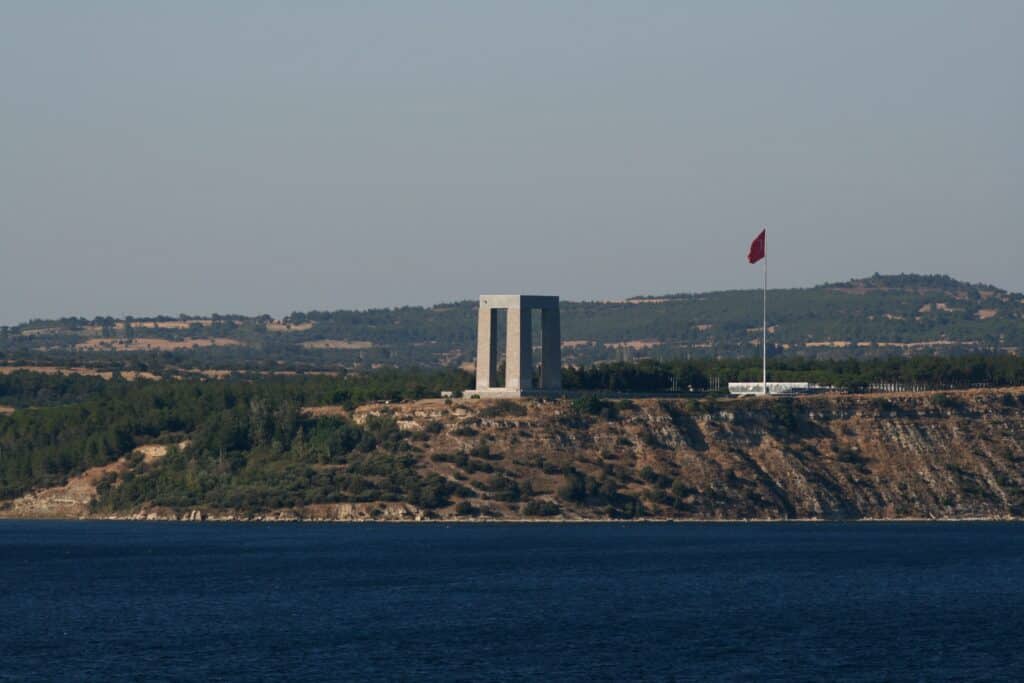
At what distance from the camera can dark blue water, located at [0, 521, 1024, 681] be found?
7962cm

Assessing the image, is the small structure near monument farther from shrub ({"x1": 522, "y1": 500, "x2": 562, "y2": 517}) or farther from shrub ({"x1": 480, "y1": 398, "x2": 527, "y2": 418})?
shrub ({"x1": 522, "y1": 500, "x2": 562, "y2": 517})

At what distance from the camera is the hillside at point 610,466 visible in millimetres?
157375

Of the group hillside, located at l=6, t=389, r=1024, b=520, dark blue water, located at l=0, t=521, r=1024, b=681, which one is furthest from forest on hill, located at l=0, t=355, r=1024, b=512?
dark blue water, located at l=0, t=521, r=1024, b=681

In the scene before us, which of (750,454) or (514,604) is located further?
(750,454)

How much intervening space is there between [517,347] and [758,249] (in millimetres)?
23571

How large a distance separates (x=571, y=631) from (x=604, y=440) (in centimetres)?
7453

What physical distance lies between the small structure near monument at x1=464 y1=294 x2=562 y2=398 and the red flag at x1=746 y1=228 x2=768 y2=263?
19710 mm

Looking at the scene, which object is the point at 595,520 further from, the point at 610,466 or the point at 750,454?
the point at 750,454

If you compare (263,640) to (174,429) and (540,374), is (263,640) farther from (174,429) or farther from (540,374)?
(174,429)

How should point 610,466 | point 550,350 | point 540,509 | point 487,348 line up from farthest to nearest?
1. point 550,350
2. point 487,348
3. point 610,466
4. point 540,509

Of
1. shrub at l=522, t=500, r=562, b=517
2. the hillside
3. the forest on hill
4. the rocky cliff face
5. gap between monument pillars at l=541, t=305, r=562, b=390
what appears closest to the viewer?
shrub at l=522, t=500, r=562, b=517

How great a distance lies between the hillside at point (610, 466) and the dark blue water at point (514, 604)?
552 cm

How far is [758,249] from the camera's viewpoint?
6235 inches

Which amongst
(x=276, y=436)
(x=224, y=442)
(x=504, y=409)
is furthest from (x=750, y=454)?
(x=224, y=442)
